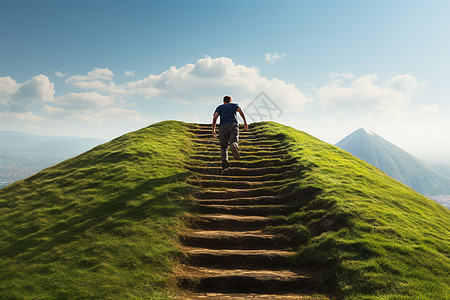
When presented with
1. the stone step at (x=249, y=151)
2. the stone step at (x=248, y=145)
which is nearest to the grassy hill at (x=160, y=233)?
the stone step at (x=249, y=151)

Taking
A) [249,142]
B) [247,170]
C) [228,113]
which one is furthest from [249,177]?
[249,142]

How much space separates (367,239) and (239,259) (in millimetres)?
3422

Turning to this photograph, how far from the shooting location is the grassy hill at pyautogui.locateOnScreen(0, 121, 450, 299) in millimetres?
5434

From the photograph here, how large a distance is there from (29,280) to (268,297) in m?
5.60

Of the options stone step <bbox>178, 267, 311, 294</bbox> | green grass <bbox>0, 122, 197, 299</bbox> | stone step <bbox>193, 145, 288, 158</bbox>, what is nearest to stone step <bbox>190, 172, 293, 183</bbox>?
green grass <bbox>0, 122, 197, 299</bbox>

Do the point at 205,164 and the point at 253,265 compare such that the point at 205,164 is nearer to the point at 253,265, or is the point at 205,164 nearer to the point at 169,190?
the point at 169,190

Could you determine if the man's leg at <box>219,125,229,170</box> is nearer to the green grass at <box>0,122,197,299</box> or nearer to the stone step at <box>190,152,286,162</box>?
the green grass at <box>0,122,197,299</box>

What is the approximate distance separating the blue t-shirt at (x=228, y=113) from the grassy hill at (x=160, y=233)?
3.26 m

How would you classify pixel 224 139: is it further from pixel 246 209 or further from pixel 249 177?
pixel 246 209

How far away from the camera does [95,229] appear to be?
25.1ft

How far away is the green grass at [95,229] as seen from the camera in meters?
5.58

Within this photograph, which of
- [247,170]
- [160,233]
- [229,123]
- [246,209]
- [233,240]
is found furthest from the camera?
[247,170]

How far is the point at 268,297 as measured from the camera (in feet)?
17.3

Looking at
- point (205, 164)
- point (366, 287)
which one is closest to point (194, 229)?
point (366, 287)
